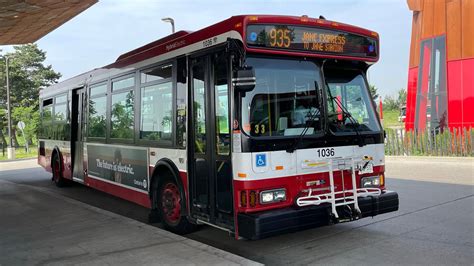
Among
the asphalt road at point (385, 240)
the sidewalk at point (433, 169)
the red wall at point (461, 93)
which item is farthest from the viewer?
the red wall at point (461, 93)

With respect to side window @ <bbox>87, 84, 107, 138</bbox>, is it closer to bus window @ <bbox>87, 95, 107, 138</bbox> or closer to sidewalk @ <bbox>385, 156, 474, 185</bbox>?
bus window @ <bbox>87, 95, 107, 138</bbox>

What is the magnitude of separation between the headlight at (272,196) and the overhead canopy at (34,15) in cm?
846

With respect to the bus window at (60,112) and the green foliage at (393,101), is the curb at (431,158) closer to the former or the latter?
the bus window at (60,112)

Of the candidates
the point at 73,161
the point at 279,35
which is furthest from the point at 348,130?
the point at 73,161

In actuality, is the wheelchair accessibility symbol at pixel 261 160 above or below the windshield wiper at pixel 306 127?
below

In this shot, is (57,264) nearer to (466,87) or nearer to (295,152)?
(295,152)

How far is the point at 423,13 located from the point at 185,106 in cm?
1956

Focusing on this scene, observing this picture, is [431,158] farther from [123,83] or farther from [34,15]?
[34,15]

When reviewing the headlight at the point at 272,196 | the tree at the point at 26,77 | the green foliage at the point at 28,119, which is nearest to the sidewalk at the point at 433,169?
the headlight at the point at 272,196

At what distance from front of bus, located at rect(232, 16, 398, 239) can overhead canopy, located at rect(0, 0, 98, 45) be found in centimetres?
772

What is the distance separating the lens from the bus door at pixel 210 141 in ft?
17.7

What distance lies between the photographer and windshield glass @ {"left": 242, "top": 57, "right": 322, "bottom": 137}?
5.20 metres

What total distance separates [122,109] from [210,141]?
333 centimetres

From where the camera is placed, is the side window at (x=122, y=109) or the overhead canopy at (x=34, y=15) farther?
the overhead canopy at (x=34, y=15)
